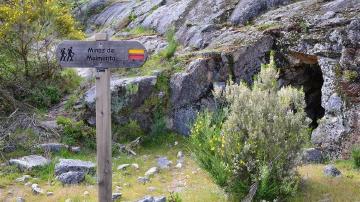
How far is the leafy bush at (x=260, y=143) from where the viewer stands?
630cm

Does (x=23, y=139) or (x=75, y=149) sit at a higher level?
(x=23, y=139)

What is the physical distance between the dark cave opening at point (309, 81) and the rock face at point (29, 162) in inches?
227

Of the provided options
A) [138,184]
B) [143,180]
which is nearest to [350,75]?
[143,180]

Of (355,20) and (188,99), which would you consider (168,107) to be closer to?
(188,99)

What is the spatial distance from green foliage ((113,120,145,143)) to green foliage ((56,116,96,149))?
0.56 metres

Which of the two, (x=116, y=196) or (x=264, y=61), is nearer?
(x=116, y=196)

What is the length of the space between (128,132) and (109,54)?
224 inches

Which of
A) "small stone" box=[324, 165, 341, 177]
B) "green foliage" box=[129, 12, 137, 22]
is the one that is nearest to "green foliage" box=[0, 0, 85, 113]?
"green foliage" box=[129, 12, 137, 22]

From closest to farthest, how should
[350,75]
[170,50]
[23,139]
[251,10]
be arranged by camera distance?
[350,75], [23,139], [170,50], [251,10]

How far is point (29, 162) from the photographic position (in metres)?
9.30

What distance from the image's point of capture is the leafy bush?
248 inches

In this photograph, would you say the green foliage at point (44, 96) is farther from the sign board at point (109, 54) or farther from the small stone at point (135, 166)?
the sign board at point (109, 54)

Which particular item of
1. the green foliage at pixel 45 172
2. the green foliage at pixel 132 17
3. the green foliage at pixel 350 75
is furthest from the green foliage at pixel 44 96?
the green foliage at pixel 350 75

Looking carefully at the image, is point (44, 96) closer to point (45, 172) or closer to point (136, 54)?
point (45, 172)
